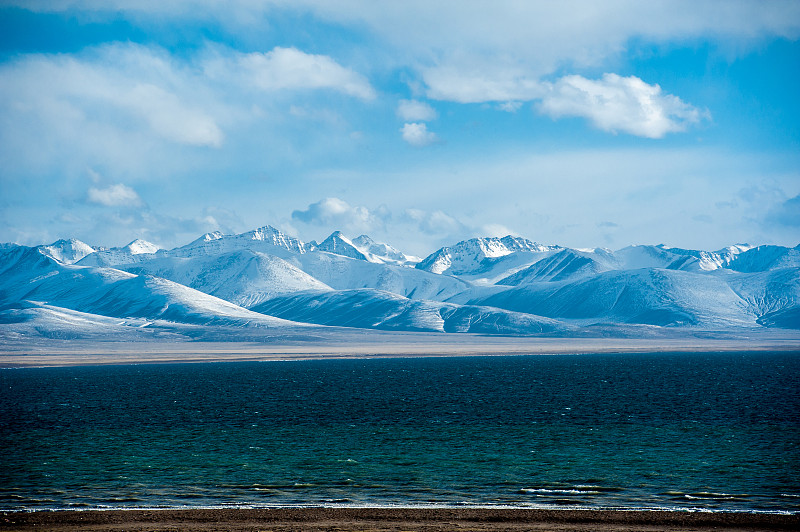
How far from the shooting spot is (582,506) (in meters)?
38.6

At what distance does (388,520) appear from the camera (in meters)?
35.8

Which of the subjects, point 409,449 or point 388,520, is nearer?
point 388,520

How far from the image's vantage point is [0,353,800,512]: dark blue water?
138 feet

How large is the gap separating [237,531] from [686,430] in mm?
43884

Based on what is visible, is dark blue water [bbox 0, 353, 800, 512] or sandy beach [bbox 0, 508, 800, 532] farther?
dark blue water [bbox 0, 353, 800, 512]

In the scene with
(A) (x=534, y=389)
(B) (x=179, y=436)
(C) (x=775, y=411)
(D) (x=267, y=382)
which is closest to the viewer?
(B) (x=179, y=436)

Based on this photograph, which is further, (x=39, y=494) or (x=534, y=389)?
(x=534, y=389)

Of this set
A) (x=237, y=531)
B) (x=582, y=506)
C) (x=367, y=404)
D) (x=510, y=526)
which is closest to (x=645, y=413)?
(x=367, y=404)

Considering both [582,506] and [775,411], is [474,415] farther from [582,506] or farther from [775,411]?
[582,506]

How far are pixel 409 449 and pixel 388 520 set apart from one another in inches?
800

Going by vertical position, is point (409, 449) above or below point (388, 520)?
above

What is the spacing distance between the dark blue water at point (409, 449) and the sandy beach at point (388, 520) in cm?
247

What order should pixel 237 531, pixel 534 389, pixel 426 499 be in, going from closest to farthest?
pixel 237 531 < pixel 426 499 < pixel 534 389

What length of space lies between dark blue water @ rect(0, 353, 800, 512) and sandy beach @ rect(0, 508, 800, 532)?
2.47 m
